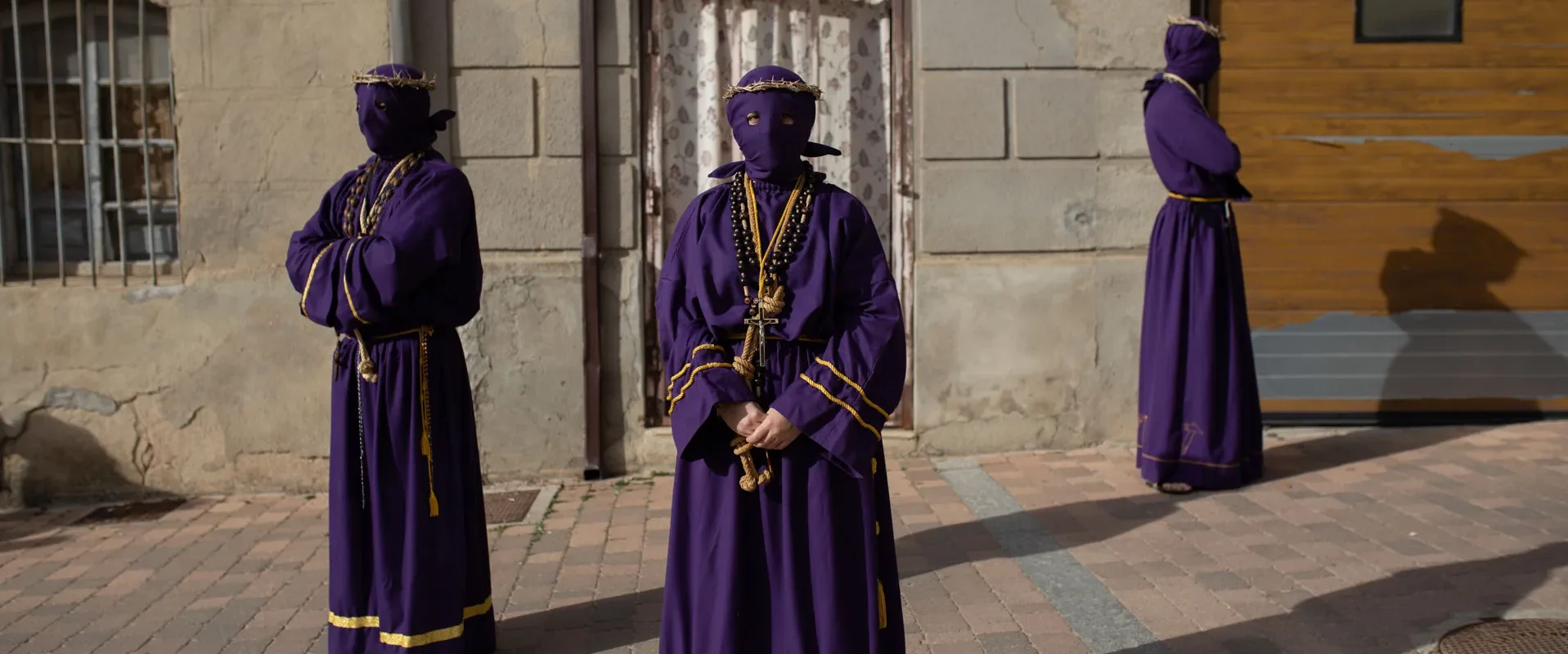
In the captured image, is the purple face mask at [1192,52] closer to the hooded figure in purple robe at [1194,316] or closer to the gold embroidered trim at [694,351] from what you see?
the hooded figure in purple robe at [1194,316]

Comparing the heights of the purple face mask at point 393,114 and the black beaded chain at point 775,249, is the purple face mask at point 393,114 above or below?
above

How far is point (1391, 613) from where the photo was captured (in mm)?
4520

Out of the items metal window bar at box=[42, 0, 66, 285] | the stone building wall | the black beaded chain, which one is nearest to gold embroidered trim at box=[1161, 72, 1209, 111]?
the stone building wall

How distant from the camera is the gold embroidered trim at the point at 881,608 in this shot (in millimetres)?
3311

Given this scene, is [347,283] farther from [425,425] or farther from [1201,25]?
[1201,25]

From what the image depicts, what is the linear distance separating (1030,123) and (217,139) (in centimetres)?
427

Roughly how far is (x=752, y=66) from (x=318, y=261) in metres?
3.38

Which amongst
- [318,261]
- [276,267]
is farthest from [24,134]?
[318,261]

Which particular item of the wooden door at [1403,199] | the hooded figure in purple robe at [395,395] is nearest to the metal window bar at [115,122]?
the hooded figure in purple robe at [395,395]

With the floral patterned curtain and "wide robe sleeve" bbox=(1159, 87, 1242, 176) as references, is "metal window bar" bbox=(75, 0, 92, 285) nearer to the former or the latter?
the floral patterned curtain

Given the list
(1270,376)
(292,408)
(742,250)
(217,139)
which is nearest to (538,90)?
(217,139)

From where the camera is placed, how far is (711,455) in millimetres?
3324

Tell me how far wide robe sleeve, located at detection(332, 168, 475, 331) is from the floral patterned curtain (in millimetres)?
2965

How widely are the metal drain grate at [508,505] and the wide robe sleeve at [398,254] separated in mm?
2279
